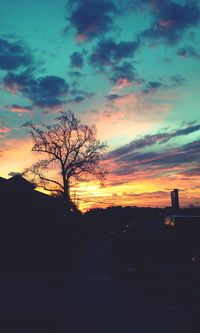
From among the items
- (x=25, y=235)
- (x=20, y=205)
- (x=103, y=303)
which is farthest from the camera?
(x=25, y=235)

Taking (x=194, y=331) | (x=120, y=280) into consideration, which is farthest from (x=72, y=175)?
(x=194, y=331)

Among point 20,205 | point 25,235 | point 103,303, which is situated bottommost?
point 103,303

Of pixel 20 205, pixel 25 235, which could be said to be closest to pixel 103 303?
pixel 20 205

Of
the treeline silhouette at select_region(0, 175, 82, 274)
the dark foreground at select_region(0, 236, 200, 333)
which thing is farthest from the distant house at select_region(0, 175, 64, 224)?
the dark foreground at select_region(0, 236, 200, 333)

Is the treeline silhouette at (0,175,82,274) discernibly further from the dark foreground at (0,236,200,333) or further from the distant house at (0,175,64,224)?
the dark foreground at (0,236,200,333)

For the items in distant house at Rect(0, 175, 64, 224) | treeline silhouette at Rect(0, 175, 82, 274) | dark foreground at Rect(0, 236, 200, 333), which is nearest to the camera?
dark foreground at Rect(0, 236, 200, 333)

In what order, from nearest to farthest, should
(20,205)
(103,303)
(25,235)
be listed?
(103,303)
(20,205)
(25,235)

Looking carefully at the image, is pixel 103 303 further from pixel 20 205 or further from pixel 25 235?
pixel 25 235

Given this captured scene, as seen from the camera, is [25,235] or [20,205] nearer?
[20,205]

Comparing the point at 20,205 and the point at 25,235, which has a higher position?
the point at 20,205

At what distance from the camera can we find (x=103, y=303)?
33.6 feet

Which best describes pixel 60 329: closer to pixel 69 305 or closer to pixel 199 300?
pixel 69 305

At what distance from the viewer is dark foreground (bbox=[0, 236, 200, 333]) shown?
7792mm

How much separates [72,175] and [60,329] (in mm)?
44670
